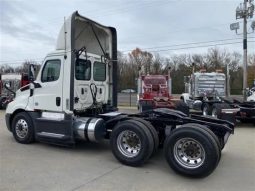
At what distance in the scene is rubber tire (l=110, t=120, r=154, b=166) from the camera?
655cm

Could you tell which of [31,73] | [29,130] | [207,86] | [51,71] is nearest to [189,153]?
[51,71]

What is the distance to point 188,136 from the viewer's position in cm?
609

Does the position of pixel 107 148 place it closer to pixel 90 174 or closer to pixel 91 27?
pixel 90 174

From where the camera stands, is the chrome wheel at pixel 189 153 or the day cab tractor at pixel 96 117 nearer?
the chrome wheel at pixel 189 153

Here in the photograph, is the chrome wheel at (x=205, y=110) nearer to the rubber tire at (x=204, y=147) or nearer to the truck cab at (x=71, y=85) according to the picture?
the truck cab at (x=71, y=85)

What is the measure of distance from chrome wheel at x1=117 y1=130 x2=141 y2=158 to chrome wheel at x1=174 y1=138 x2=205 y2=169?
2.94ft

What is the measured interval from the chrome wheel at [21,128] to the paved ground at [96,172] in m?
0.42

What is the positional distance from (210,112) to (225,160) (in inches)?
310

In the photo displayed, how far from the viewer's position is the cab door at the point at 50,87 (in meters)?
8.21

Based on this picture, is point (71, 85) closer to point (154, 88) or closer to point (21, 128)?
point (21, 128)

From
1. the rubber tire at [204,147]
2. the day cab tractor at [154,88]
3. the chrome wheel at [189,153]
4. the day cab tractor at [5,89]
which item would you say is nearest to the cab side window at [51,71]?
the rubber tire at [204,147]

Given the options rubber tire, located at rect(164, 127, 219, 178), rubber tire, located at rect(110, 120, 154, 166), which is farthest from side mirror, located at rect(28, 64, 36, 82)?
rubber tire, located at rect(164, 127, 219, 178)

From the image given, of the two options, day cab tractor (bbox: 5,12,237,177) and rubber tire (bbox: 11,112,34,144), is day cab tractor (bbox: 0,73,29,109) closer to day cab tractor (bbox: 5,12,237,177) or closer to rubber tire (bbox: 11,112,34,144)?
rubber tire (bbox: 11,112,34,144)

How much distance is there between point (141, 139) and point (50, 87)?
3.13 meters
